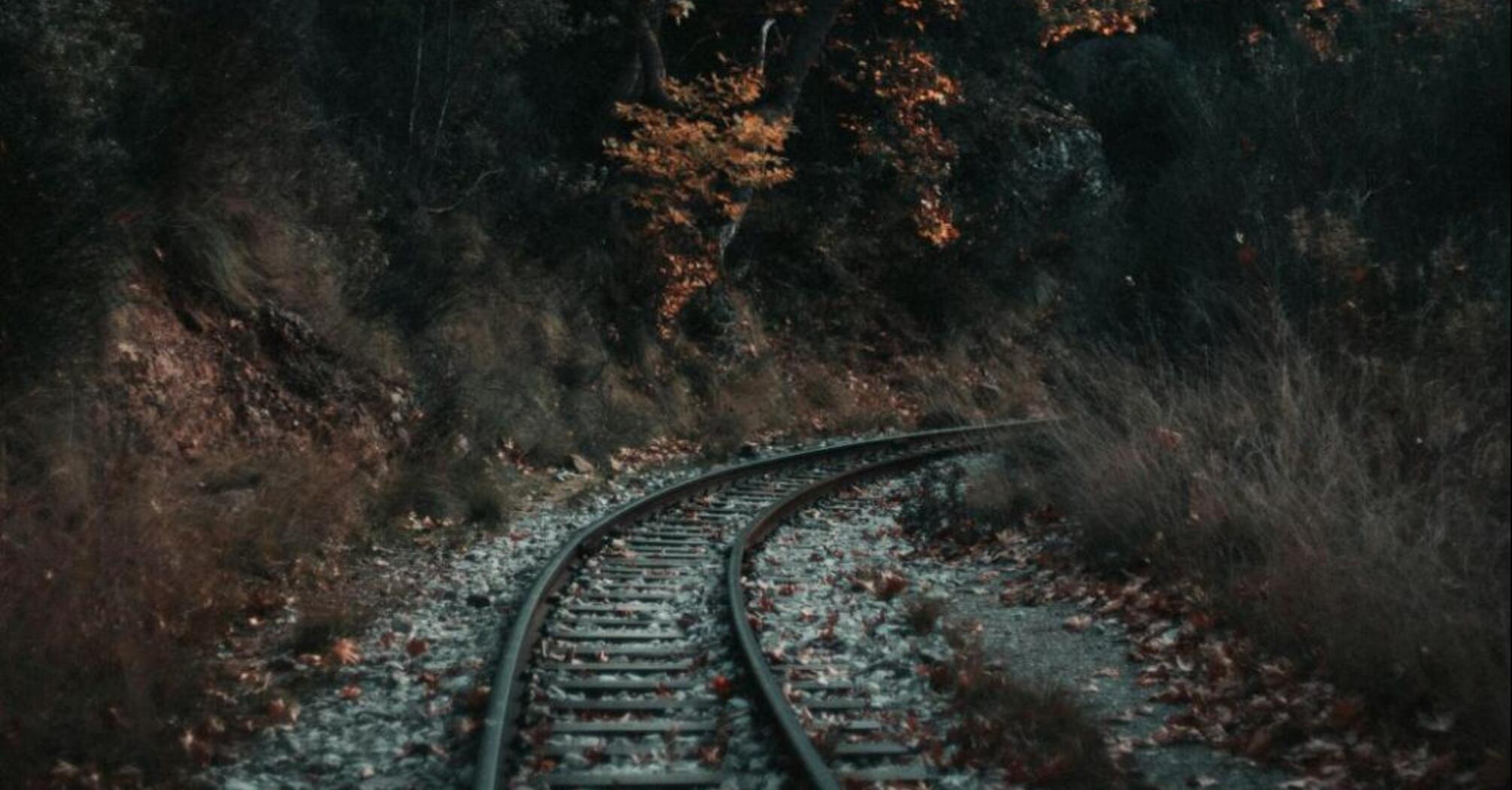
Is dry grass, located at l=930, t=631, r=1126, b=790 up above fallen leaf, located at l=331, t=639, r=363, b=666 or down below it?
below

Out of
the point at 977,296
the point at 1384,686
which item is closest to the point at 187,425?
the point at 1384,686

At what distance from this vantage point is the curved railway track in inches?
239

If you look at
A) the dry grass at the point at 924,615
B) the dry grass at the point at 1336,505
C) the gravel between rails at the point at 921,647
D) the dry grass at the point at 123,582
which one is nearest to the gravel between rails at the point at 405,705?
the dry grass at the point at 123,582

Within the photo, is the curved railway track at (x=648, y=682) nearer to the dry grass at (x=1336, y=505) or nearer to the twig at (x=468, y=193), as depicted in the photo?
the dry grass at (x=1336, y=505)

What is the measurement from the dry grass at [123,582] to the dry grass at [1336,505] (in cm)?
568

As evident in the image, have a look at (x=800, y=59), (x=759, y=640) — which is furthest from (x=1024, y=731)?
(x=800, y=59)

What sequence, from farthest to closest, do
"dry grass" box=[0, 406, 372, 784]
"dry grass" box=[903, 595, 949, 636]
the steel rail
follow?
"dry grass" box=[903, 595, 949, 636], "dry grass" box=[0, 406, 372, 784], the steel rail

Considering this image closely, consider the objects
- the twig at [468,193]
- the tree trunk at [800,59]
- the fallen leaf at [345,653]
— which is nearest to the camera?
the fallen leaf at [345,653]

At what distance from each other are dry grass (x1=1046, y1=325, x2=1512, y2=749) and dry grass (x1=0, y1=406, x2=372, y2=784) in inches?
224

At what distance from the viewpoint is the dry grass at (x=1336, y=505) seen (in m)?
6.08

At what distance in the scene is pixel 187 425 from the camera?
10.8 meters

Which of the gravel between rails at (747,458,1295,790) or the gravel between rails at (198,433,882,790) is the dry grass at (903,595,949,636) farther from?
the gravel between rails at (198,433,882,790)

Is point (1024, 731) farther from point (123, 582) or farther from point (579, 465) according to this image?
point (579, 465)

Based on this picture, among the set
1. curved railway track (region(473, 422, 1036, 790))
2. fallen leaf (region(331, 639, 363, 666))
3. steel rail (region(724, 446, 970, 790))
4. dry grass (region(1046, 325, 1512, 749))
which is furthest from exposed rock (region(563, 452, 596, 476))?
fallen leaf (region(331, 639, 363, 666))
